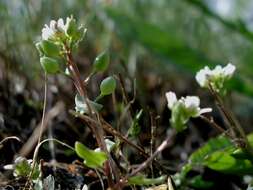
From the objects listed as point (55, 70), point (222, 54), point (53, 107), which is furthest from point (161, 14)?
point (55, 70)

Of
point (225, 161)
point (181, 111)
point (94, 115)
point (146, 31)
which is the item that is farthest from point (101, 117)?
point (146, 31)

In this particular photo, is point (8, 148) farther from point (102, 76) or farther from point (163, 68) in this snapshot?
point (163, 68)

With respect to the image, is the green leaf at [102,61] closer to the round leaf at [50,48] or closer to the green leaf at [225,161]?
the round leaf at [50,48]

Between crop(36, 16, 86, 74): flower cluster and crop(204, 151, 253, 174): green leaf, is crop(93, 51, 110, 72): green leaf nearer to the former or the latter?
crop(36, 16, 86, 74): flower cluster

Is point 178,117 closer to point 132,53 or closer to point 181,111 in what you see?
point 181,111

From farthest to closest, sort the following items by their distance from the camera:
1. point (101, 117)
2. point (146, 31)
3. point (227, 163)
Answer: point (146, 31) → point (227, 163) → point (101, 117)

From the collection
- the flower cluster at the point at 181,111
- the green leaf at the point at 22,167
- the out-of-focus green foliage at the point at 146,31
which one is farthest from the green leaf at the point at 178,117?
the out-of-focus green foliage at the point at 146,31
